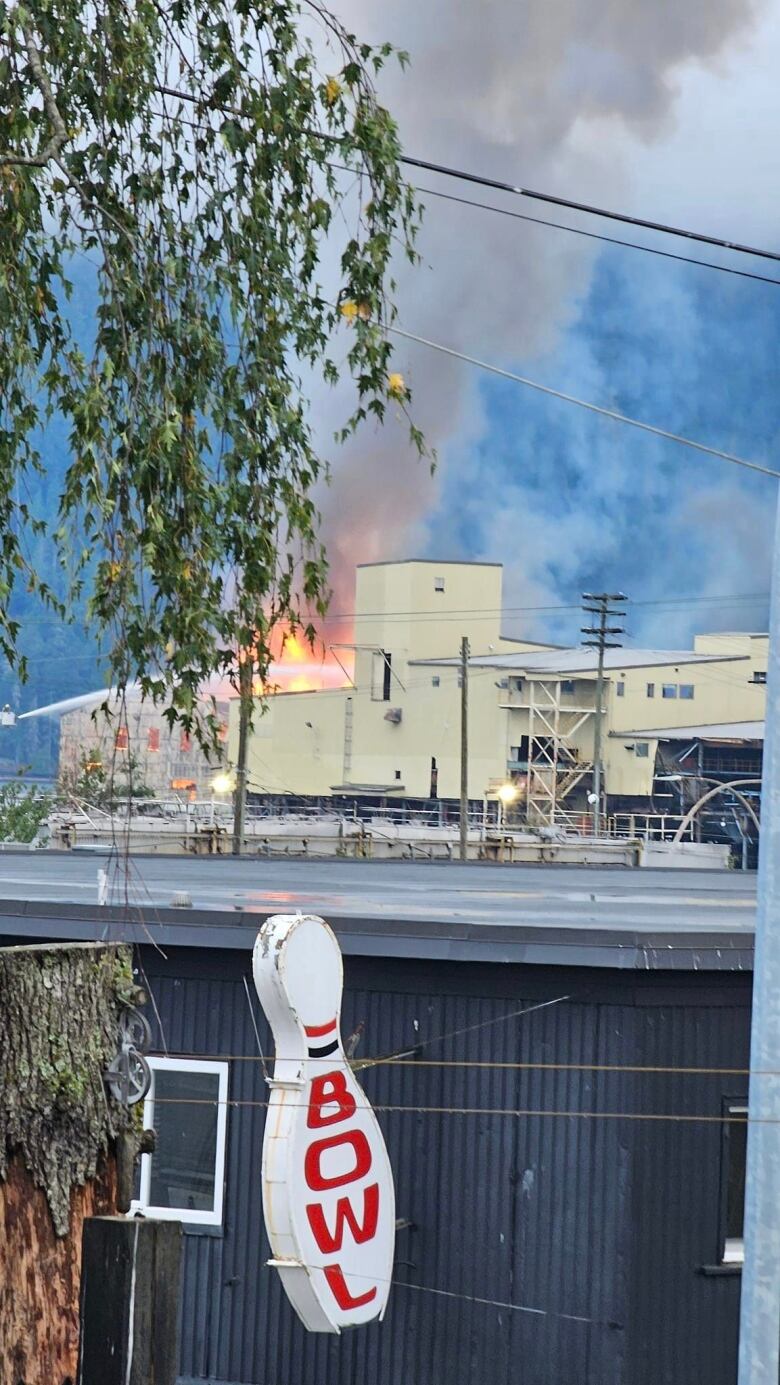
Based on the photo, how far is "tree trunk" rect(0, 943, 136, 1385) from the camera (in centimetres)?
434

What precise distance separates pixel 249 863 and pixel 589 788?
6889 cm

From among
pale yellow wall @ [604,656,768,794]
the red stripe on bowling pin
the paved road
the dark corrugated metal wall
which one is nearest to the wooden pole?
the paved road

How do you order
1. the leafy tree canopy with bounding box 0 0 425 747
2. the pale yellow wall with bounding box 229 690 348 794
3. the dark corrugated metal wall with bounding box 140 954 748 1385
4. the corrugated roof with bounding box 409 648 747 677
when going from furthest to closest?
the pale yellow wall with bounding box 229 690 348 794 < the corrugated roof with bounding box 409 648 747 677 < the dark corrugated metal wall with bounding box 140 954 748 1385 < the leafy tree canopy with bounding box 0 0 425 747

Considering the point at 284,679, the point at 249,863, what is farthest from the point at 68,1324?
the point at 284,679

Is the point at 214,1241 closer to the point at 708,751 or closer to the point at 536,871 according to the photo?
the point at 536,871

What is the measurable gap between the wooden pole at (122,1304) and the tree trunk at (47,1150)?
73mm

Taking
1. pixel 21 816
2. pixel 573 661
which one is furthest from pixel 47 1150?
pixel 573 661

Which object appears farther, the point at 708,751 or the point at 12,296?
the point at 708,751

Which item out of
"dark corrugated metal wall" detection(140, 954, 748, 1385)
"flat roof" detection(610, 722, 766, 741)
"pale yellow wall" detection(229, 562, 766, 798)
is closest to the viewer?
"dark corrugated metal wall" detection(140, 954, 748, 1385)

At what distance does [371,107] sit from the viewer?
7762 mm

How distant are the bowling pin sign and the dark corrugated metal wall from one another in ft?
4.81

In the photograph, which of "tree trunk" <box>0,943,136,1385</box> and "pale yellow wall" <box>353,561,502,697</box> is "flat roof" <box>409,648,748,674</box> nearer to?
"pale yellow wall" <box>353,561,502,697</box>

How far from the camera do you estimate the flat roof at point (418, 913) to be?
37.9 ft

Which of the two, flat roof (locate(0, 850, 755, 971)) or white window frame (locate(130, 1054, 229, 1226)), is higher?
flat roof (locate(0, 850, 755, 971))
